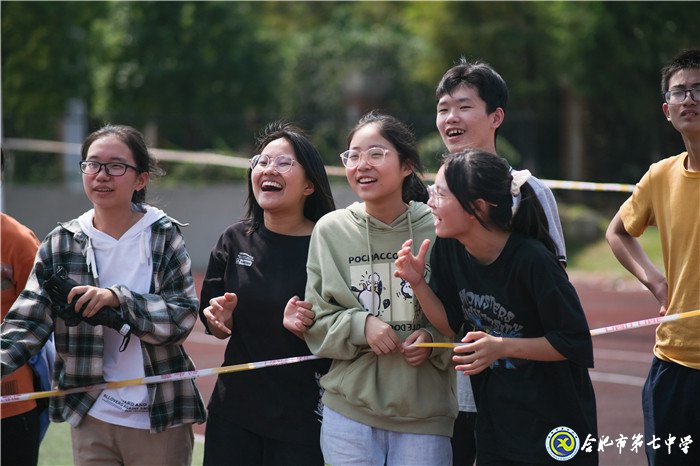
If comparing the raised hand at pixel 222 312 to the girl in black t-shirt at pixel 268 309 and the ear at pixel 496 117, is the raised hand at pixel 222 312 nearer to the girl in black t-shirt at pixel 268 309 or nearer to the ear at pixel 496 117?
the girl in black t-shirt at pixel 268 309

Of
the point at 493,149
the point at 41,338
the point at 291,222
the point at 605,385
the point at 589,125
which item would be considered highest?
the point at 589,125

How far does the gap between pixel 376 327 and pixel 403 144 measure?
81 centimetres

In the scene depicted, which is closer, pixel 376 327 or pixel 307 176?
pixel 376 327

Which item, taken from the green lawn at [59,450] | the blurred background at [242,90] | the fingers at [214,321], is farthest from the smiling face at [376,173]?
the blurred background at [242,90]

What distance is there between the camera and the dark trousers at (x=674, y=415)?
13.8 feet

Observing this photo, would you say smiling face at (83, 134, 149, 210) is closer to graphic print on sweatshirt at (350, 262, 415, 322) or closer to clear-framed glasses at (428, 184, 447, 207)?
graphic print on sweatshirt at (350, 262, 415, 322)

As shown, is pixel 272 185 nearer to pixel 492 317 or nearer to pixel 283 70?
pixel 492 317

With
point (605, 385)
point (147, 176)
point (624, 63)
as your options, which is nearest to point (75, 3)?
point (624, 63)

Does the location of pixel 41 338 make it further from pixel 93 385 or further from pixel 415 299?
pixel 415 299

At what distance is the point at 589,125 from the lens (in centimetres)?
2280

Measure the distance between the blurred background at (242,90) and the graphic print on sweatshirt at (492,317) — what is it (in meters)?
14.0

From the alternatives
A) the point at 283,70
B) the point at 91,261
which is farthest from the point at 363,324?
the point at 283,70

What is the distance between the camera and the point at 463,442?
14.9 ft

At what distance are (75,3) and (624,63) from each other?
1073 centimetres
